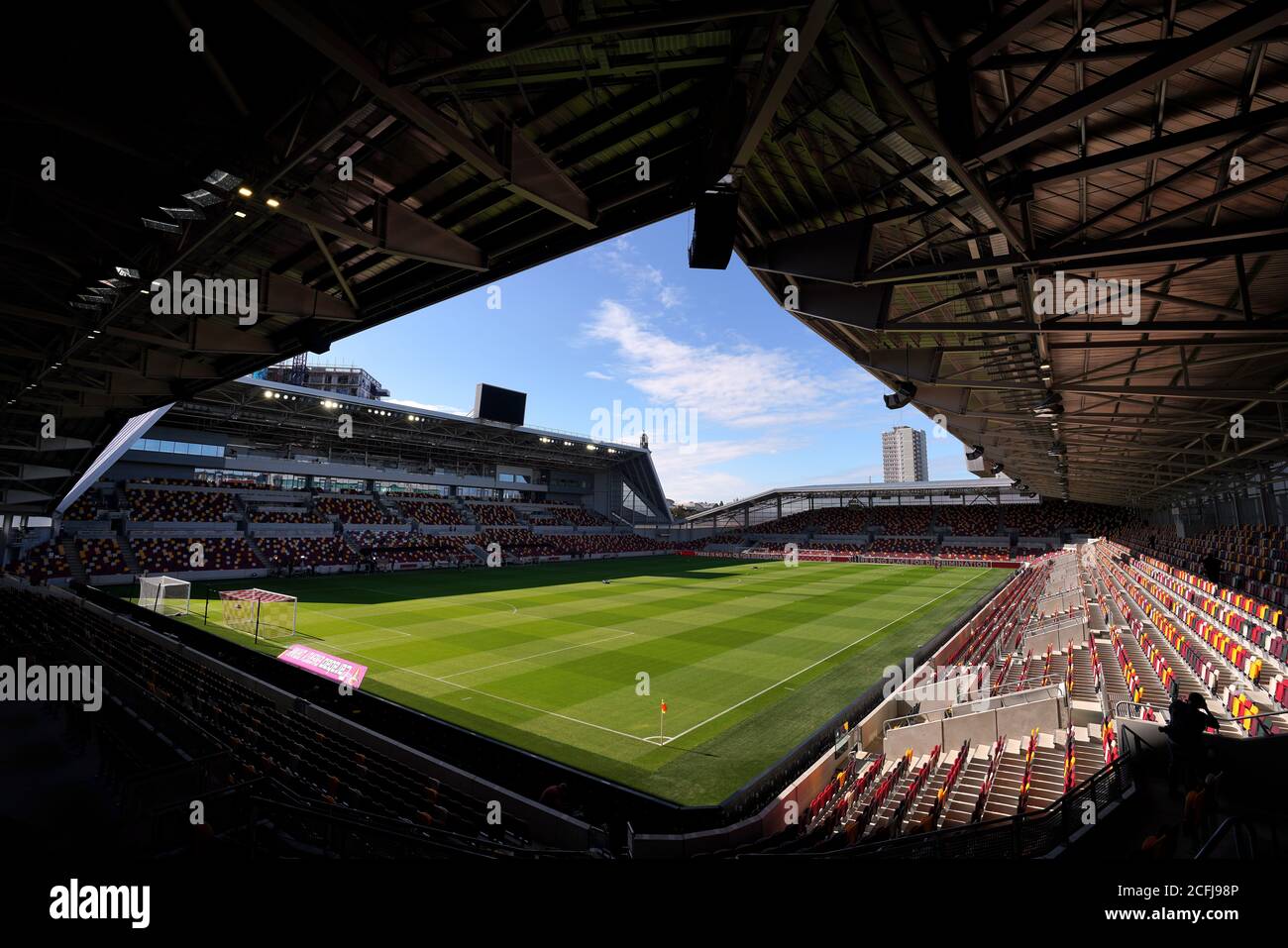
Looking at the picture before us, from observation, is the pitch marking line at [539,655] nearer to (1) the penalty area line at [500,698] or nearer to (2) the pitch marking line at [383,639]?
(1) the penalty area line at [500,698]

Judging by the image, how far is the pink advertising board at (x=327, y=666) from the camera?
15.8 metres

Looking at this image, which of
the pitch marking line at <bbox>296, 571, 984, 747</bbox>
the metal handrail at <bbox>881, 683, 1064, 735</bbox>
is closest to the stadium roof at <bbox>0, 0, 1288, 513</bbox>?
the metal handrail at <bbox>881, 683, 1064, 735</bbox>

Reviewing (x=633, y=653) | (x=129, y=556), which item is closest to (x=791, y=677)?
(x=633, y=653)

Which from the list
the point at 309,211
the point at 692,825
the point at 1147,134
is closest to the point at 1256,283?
the point at 1147,134

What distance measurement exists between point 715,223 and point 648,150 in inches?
58.1

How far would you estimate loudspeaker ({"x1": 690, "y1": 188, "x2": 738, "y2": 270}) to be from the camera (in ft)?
21.3

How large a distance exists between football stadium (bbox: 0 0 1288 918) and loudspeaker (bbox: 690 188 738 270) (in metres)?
0.04

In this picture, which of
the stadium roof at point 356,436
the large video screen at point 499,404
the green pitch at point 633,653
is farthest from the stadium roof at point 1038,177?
the large video screen at point 499,404

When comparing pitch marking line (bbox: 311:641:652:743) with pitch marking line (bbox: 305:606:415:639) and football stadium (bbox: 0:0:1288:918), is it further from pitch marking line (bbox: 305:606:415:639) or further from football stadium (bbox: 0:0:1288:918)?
pitch marking line (bbox: 305:606:415:639)

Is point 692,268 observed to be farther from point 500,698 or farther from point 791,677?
point 791,677

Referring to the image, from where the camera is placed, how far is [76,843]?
691 cm

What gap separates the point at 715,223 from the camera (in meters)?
6.55

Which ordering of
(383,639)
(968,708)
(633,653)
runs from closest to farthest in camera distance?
(968,708)
(633,653)
(383,639)

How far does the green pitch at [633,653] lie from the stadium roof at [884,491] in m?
39.0
